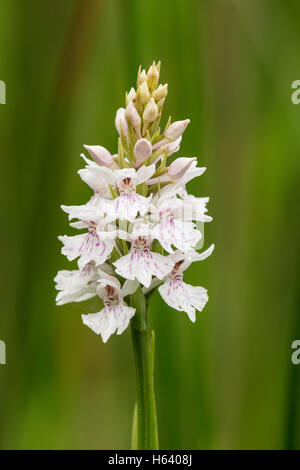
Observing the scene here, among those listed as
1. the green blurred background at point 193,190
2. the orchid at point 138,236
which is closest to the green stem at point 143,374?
the orchid at point 138,236

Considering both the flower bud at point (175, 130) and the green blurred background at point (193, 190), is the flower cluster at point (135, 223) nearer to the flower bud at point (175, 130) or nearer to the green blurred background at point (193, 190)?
the flower bud at point (175, 130)

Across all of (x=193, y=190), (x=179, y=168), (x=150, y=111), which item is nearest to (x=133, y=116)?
(x=150, y=111)

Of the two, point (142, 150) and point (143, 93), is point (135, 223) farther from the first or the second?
point (143, 93)

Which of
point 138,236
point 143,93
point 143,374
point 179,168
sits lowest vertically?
point 143,374

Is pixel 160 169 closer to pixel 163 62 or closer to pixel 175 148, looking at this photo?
pixel 175 148

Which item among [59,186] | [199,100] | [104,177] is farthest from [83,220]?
[199,100]

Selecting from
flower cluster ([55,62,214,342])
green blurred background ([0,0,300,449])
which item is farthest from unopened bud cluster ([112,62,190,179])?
green blurred background ([0,0,300,449])
